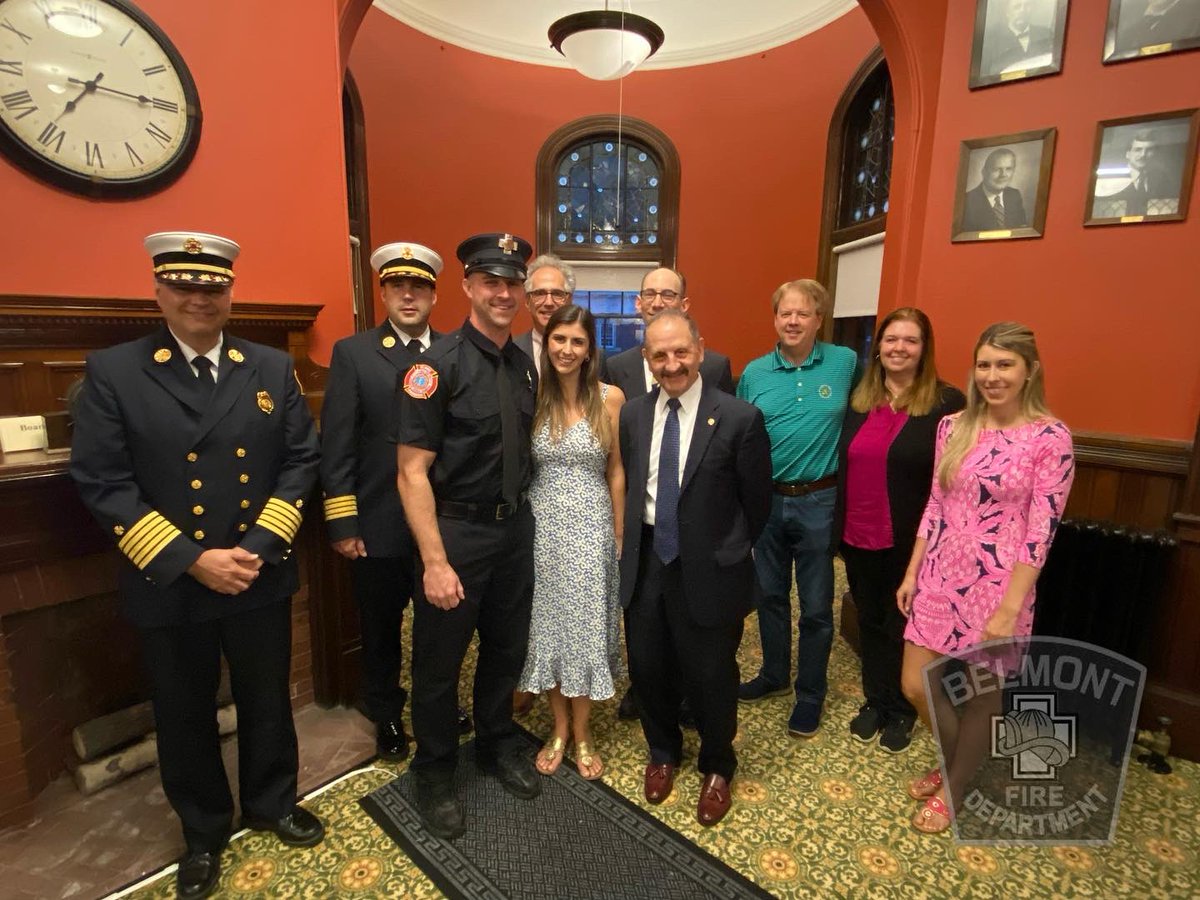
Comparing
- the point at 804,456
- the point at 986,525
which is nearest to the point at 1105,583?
the point at 986,525

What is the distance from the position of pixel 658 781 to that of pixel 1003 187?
2.98m

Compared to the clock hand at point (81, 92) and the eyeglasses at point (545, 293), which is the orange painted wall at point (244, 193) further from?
the eyeglasses at point (545, 293)

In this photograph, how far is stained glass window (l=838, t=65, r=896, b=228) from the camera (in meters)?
4.93

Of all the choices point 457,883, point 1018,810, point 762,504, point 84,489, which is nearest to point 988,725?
point 1018,810

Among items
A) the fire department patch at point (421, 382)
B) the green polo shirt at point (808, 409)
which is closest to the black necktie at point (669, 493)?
the green polo shirt at point (808, 409)

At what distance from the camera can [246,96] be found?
2406 mm

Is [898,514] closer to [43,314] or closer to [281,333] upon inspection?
[281,333]

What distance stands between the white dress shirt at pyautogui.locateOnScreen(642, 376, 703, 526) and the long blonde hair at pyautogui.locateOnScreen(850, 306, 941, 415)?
0.77 metres

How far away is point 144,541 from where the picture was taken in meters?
1.56

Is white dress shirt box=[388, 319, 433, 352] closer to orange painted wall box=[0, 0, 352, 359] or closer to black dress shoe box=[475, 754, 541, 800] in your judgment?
orange painted wall box=[0, 0, 352, 359]

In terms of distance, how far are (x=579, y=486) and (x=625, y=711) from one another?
4.03 feet

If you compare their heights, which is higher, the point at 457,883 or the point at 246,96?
the point at 246,96

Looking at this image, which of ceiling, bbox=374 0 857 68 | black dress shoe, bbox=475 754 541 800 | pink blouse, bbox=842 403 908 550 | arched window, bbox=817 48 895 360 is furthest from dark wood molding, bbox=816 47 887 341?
→ black dress shoe, bbox=475 754 541 800

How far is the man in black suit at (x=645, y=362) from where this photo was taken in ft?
8.59
